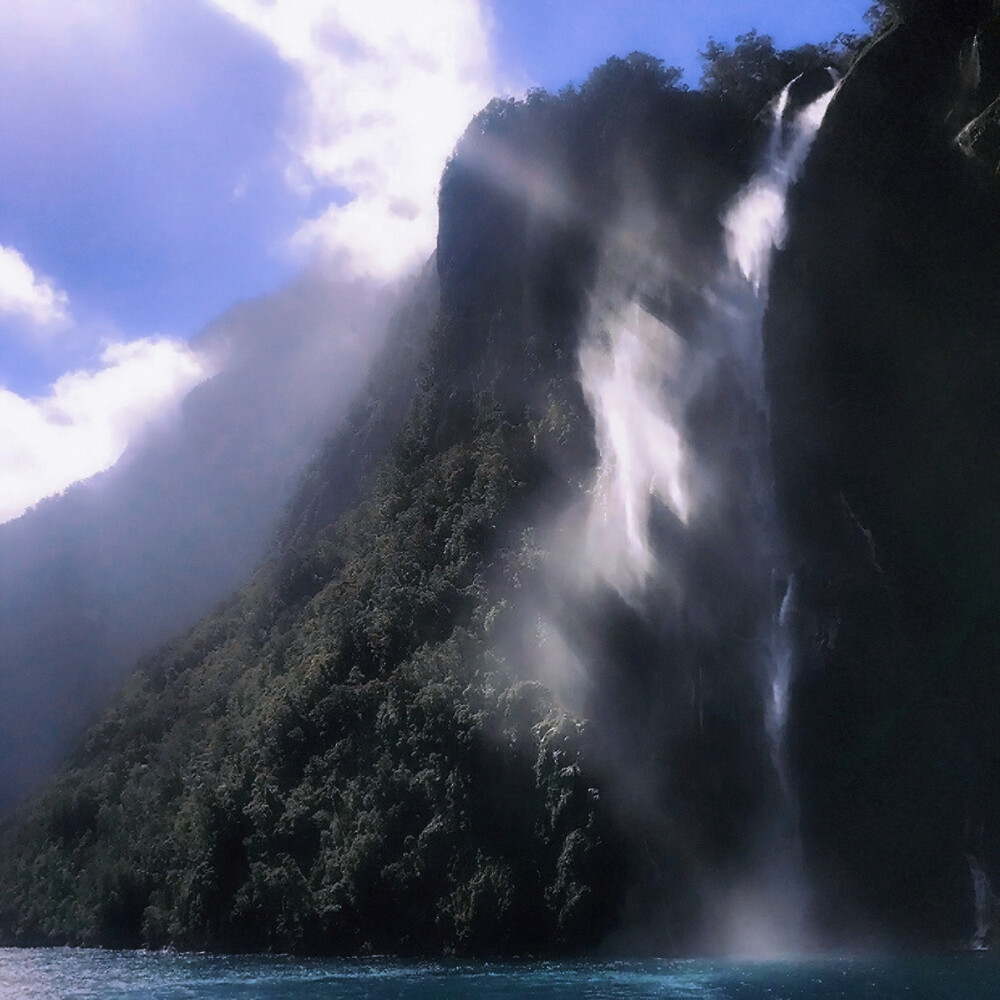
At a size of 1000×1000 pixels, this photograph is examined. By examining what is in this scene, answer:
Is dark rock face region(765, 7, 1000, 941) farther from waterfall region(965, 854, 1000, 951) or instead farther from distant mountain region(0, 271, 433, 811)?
distant mountain region(0, 271, 433, 811)

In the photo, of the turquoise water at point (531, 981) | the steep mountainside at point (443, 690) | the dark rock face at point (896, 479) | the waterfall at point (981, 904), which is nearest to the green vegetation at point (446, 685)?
the steep mountainside at point (443, 690)

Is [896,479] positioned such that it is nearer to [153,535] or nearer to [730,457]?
[730,457]

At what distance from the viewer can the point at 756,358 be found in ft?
126

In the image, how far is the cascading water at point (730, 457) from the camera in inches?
1318

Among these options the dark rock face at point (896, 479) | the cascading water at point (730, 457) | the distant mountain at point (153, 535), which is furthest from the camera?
the distant mountain at point (153, 535)

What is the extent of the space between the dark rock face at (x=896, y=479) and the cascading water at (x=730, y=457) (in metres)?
0.74

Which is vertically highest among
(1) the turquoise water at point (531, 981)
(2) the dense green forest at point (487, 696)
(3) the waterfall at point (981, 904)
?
(2) the dense green forest at point (487, 696)

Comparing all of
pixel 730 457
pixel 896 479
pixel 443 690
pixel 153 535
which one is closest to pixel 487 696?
pixel 443 690

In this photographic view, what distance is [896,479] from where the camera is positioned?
36469mm

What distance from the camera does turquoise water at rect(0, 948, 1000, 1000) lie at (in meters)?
23.5

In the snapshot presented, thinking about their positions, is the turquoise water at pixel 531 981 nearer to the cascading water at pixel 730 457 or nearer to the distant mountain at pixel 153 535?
the cascading water at pixel 730 457

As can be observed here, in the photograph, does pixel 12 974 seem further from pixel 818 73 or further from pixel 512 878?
pixel 818 73

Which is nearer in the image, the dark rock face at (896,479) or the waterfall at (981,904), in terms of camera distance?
the waterfall at (981,904)

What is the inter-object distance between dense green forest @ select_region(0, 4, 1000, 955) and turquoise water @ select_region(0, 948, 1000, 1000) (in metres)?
3.52
